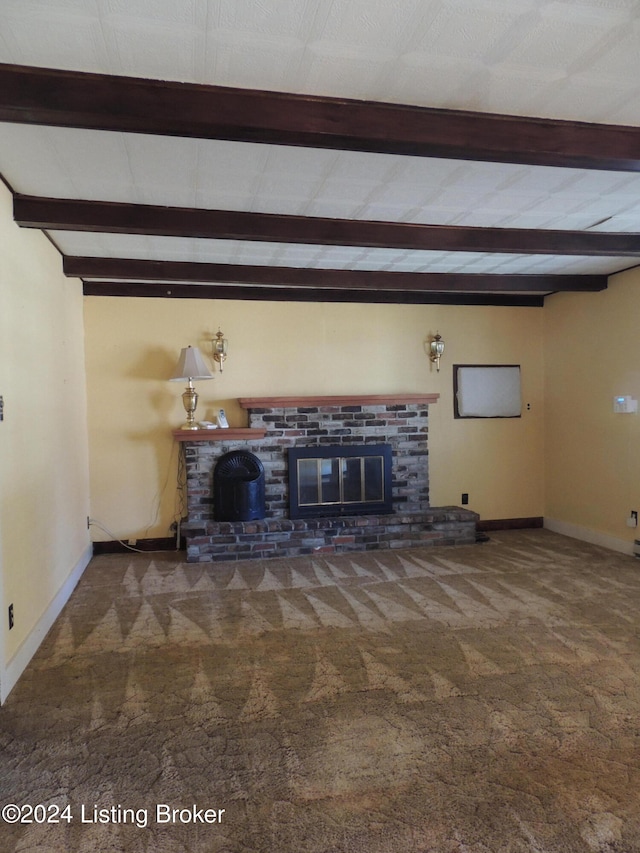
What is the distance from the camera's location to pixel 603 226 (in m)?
3.55

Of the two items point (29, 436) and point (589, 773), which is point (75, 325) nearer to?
point (29, 436)

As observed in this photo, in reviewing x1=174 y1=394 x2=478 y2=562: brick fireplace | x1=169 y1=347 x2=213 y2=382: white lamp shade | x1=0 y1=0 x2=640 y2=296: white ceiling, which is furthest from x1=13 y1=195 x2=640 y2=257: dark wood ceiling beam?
x1=174 y1=394 x2=478 y2=562: brick fireplace

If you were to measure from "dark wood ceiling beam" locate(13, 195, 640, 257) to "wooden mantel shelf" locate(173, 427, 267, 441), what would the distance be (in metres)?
2.06

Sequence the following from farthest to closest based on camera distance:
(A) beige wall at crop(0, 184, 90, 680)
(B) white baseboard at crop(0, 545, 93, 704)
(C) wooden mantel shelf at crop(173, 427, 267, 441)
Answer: (C) wooden mantel shelf at crop(173, 427, 267, 441)
(A) beige wall at crop(0, 184, 90, 680)
(B) white baseboard at crop(0, 545, 93, 704)

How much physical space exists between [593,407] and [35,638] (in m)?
4.89

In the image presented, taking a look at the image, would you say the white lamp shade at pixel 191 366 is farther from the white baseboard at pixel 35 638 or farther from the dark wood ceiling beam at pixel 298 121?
the dark wood ceiling beam at pixel 298 121

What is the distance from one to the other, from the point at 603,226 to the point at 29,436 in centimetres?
384

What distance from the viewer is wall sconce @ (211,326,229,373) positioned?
504 cm

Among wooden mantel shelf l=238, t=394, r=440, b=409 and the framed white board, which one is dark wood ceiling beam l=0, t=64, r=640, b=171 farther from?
the framed white board

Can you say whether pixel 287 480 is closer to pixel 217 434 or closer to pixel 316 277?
pixel 217 434

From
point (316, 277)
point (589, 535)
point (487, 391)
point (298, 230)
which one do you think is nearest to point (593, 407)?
point (487, 391)

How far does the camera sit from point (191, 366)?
4.75m

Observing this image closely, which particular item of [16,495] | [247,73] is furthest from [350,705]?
[247,73]

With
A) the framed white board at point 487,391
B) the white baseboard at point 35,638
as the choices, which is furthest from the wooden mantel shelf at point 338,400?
the white baseboard at point 35,638
